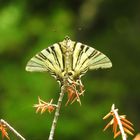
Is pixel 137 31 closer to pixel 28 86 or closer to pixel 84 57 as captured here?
pixel 28 86

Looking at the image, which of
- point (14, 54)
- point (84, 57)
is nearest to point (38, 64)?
point (84, 57)

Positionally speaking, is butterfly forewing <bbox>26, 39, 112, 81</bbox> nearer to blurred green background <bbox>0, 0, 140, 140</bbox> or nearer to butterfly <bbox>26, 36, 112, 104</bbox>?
butterfly <bbox>26, 36, 112, 104</bbox>

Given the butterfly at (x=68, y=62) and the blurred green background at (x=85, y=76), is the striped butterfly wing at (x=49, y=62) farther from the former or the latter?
the blurred green background at (x=85, y=76)

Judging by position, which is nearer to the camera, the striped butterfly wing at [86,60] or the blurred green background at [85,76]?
the striped butterfly wing at [86,60]

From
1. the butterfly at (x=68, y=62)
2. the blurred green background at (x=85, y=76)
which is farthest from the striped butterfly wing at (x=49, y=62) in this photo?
the blurred green background at (x=85, y=76)

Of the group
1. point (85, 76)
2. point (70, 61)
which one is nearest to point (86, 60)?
point (70, 61)

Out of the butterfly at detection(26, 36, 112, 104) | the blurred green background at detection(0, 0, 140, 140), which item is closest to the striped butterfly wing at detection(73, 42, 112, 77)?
the butterfly at detection(26, 36, 112, 104)

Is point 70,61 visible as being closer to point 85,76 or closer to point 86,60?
point 86,60
